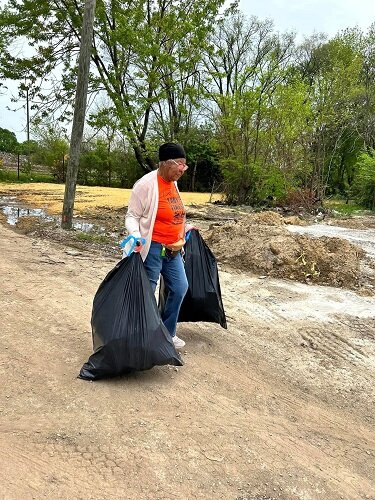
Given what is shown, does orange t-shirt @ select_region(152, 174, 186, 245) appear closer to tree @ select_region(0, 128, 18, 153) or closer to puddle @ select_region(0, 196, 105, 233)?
puddle @ select_region(0, 196, 105, 233)

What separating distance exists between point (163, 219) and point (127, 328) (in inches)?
32.6

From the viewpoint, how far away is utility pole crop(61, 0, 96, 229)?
30.6 ft

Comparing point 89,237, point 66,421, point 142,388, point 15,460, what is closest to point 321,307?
point 142,388

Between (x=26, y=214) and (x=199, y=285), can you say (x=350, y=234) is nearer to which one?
(x=199, y=285)

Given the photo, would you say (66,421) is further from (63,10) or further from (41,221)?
(63,10)

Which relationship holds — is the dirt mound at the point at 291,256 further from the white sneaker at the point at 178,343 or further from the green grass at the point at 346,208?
the green grass at the point at 346,208

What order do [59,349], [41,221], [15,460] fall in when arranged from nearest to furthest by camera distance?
[15,460], [59,349], [41,221]

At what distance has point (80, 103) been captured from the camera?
9562 millimetres

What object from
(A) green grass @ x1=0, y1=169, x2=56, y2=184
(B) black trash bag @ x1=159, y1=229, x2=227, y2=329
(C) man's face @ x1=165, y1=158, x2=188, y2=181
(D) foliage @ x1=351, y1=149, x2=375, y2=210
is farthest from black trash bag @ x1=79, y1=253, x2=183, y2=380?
(A) green grass @ x1=0, y1=169, x2=56, y2=184

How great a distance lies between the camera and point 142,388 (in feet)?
10.2

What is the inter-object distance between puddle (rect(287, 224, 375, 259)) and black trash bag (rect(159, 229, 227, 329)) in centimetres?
516

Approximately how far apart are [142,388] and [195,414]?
431 millimetres

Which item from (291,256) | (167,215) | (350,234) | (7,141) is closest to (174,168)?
(167,215)

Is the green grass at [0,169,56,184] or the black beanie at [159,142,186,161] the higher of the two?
the black beanie at [159,142,186,161]
